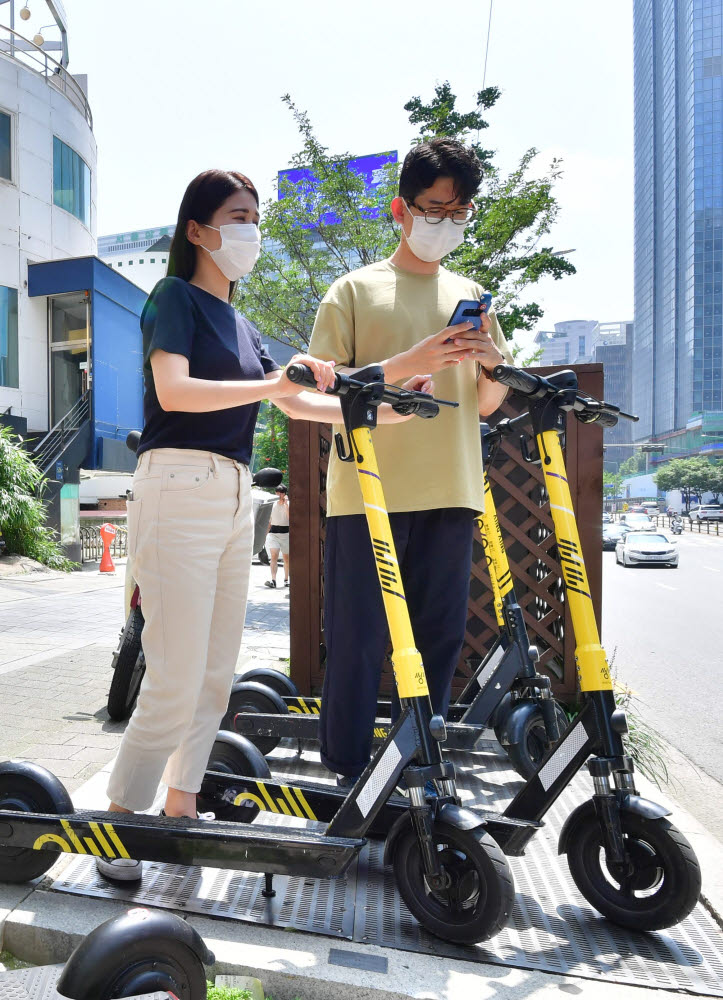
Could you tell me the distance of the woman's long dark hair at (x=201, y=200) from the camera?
6.89 feet

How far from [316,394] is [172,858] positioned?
1.38 metres

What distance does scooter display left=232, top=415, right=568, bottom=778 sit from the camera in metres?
2.95

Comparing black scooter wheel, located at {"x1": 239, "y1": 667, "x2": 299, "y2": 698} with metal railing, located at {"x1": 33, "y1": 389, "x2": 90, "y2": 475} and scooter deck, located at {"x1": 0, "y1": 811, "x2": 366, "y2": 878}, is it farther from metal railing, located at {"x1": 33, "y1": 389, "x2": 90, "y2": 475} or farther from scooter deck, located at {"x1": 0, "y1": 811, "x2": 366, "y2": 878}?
metal railing, located at {"x1": 33, "y1": 389, "x2": 90, "y2": 475}

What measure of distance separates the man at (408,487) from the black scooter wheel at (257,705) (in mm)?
1050

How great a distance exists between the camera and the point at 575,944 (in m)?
1.88

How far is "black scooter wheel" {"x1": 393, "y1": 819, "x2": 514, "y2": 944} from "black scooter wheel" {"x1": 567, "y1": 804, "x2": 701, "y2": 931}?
34cm

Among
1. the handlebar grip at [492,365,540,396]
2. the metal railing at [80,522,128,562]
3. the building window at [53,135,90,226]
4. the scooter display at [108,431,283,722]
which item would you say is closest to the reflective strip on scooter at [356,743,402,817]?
the handlebar grip at [492,365,540,396]

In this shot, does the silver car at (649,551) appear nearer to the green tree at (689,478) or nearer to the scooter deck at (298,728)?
the scooter deck at (298,728)

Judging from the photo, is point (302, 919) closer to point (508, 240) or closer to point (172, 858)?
point (172, 858)

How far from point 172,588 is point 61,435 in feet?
59.1

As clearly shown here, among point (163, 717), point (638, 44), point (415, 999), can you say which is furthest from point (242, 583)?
point (638, 44)

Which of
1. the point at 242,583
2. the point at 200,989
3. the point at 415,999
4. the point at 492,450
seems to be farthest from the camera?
the point at 492,450

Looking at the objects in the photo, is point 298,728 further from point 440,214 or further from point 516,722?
point 440,214

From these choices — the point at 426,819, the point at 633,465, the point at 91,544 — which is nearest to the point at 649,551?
the point at 91,544
